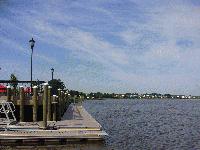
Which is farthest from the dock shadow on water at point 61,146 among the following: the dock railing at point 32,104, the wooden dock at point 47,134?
the dock railing at point 32,104

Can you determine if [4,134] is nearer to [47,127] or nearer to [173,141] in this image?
[47,127]

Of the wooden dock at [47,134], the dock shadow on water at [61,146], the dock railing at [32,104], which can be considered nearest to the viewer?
the dock shadow on water at [61,146]

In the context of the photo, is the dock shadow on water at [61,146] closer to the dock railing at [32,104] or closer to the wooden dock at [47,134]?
the wooden dock at [47,134]

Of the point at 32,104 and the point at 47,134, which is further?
the point at 32,104

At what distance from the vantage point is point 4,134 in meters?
24.1

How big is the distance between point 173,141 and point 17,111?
1209 cm

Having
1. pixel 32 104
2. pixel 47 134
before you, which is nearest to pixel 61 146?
pixel 47 134

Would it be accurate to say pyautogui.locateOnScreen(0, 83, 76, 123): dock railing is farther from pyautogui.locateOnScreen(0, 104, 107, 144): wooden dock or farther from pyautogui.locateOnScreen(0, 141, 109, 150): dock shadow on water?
pyautogui.locateOnScreen(0, 141, 109, 150): dock shadow on water

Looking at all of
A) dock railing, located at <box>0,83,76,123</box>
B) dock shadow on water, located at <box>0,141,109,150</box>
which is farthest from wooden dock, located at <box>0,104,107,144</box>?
dock railing, located at <box>0,83,76,123</box>

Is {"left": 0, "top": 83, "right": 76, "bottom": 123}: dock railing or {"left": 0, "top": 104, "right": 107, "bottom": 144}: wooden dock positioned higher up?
{"left": 0, "top": 83, "right": 76, "bottom": 123}: dock railing

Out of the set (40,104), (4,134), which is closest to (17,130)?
(4,134)

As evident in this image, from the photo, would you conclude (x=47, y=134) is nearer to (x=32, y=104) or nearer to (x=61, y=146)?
(x=61, y=146)

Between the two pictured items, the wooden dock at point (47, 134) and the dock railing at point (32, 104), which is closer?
the wooden dock at point (47, 134)

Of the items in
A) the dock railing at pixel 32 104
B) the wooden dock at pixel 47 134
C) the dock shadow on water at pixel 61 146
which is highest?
the dock railing at pixel 32 104
